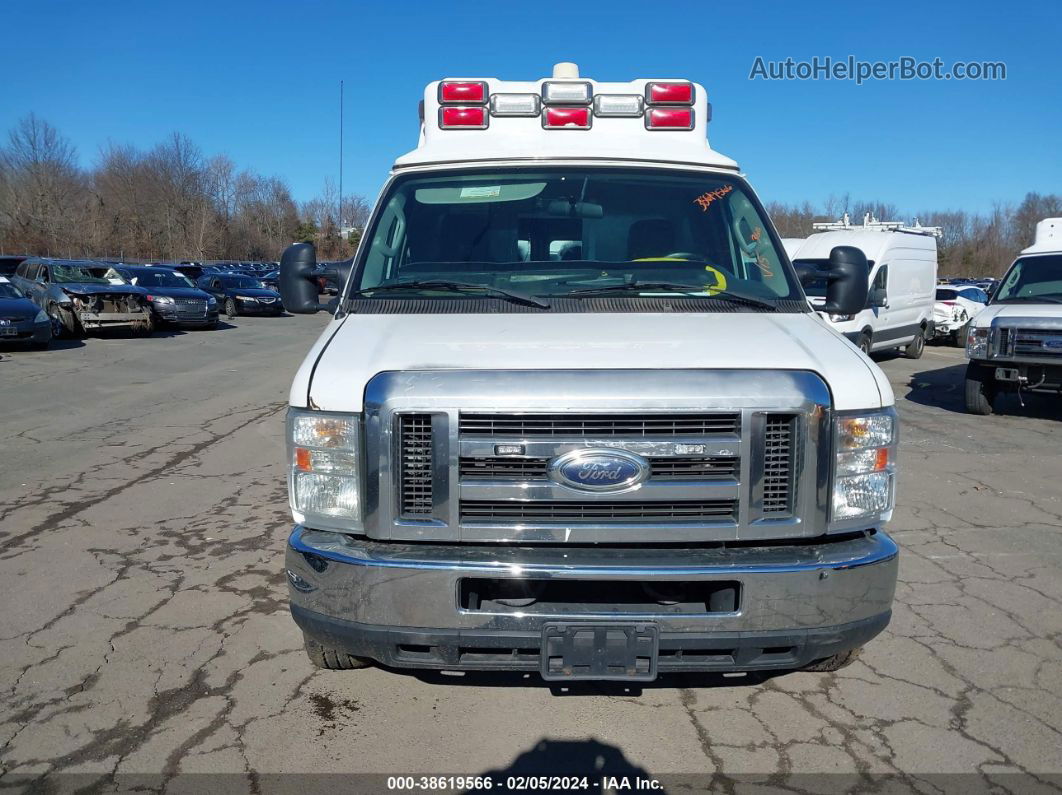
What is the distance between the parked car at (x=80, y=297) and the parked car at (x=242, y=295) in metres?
9.40

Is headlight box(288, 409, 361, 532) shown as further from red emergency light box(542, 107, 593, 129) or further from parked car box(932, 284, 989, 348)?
parked car box(932, 284, 989, 348)

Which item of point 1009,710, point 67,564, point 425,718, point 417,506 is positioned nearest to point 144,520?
point 67,564

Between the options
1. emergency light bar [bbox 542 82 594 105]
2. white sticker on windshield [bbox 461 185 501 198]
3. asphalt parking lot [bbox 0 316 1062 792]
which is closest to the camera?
asphalt parking lot [bbox 0 316 1062 792]

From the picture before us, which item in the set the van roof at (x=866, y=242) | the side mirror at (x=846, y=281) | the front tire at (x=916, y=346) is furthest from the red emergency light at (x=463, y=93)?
the front tire at (x=916, y=346)

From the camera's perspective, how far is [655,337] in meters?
3.35

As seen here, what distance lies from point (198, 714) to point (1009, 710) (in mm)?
3346

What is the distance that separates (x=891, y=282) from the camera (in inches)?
617

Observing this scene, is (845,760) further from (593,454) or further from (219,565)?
(219,565)

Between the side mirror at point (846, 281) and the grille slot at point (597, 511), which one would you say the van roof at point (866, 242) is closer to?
the side mirror at point (846, 281)

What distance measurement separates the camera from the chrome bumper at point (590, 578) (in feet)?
9.61

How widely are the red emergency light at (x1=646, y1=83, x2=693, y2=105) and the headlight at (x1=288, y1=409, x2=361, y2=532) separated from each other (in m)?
2.76

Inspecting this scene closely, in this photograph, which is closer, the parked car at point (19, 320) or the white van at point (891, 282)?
the white van at point (891, 282)

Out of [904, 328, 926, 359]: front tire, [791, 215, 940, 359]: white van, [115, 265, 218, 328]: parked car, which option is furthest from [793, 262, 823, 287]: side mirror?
[115, 265, 218, 328]: parked car

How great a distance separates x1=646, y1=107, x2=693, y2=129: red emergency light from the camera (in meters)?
4.75
